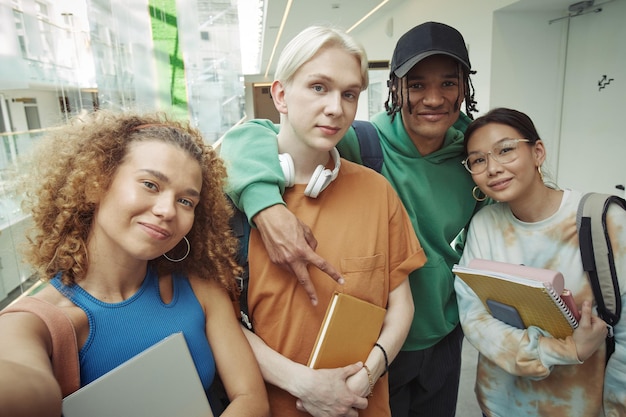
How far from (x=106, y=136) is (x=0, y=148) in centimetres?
72

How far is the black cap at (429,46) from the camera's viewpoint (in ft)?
4.57

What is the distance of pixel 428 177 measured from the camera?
154 cm

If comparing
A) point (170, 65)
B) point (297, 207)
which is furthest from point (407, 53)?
point (170, 65)

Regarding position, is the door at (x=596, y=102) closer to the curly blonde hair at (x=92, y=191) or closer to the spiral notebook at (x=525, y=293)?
the spiral notebook at (x=525, y=293)

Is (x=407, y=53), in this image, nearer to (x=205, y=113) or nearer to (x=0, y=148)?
(x=0, y=148)

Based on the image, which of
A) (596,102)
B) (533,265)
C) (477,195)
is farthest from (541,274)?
(596,102)

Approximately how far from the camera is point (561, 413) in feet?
4.28

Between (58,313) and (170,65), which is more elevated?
(170,65)

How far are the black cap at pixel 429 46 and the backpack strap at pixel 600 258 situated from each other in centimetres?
67

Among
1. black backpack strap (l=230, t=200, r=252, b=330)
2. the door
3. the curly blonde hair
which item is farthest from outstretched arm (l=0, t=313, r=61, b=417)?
the door

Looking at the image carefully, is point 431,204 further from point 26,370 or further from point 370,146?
point 26,370

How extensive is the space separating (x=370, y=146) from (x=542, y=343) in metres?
0.89

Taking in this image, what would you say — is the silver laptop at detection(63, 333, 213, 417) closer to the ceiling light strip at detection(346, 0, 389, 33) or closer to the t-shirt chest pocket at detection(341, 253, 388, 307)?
the t-shirt chest pocket at detection(341, 253, 388, 307)

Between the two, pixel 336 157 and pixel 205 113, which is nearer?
pixel 336 157
